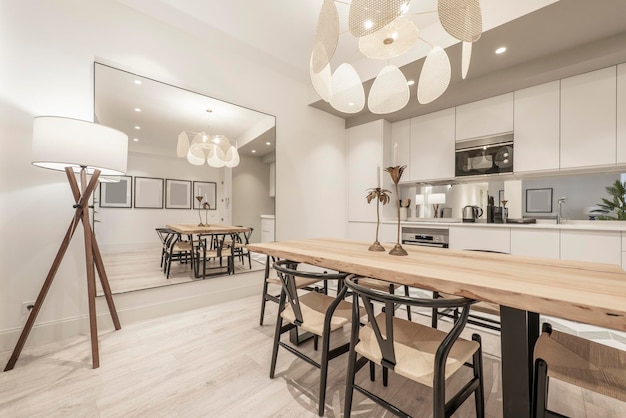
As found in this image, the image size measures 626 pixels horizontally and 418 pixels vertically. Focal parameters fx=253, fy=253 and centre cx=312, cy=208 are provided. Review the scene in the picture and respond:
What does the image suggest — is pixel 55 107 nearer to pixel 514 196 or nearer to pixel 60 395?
pixel 60 395

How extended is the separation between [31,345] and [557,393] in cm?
339

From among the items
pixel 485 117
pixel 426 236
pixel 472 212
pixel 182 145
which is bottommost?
pixel 426 236

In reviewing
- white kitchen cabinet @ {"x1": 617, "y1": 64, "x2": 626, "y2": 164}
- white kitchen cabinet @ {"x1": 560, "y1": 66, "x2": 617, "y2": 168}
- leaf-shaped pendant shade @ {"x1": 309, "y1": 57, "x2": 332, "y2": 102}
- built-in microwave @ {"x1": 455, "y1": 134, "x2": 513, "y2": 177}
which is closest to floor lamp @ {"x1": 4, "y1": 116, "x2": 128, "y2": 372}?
leaf-shaped pendant shade @ {"x1": 309, "y1": 57, "x2": 332, "y2": 102}

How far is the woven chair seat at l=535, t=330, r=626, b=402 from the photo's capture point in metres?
0.81

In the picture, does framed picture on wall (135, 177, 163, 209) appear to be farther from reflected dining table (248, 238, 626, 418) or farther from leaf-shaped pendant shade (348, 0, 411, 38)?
leaf-shaped pendant shade (348, 0, 411, 38)

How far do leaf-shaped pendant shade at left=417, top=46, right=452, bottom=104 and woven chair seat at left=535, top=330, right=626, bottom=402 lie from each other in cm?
144

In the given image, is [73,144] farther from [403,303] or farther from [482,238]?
→ [482,238]

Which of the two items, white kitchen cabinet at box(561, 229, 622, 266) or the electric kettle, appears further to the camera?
the electric kettle

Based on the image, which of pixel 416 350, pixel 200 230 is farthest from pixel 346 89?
pixel 200 230

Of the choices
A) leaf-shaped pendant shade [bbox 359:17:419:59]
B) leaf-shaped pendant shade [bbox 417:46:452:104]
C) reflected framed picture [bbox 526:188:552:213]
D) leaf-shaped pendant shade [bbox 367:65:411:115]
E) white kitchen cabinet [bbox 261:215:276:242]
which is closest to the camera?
leaf-shaped pendant shade [bbox 359:17:419:59]

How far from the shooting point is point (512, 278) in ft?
3.18

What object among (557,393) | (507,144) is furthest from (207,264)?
(507,144)

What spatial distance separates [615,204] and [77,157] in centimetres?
463

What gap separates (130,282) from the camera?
87.8 inches
